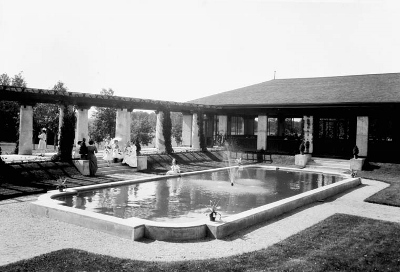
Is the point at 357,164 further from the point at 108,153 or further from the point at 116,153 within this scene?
the point at 108,153

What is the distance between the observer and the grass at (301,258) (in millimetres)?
5918

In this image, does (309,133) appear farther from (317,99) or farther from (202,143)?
(202,143)

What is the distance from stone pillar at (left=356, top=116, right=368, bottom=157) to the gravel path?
13.7 metres

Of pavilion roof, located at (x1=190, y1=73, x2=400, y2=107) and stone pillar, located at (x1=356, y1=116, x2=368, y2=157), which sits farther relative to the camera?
pavilion roof, located at (x1=190, y1=73, x2=400, y2=107)

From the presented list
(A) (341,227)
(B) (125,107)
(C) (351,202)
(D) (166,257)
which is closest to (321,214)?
(A) (341,227)

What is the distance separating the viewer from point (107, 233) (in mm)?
7984

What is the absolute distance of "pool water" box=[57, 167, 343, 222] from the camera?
10.1 m

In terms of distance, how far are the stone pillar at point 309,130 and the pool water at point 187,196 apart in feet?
25.6

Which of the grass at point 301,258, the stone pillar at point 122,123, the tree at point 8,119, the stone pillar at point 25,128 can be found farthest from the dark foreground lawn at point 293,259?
the tree at point 8,119

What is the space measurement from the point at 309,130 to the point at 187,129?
10.8 meters

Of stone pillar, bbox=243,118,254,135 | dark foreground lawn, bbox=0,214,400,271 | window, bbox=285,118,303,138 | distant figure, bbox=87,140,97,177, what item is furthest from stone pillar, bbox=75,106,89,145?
window, bbox=285,118,303,138

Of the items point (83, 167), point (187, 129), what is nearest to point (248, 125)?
point (187, 129)

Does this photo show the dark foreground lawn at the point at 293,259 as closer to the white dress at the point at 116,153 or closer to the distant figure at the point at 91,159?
the distant figure at the point at 91,159

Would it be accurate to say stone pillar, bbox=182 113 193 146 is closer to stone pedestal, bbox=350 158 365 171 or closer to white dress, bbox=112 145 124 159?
white dress, bbox=112 145 124 159
